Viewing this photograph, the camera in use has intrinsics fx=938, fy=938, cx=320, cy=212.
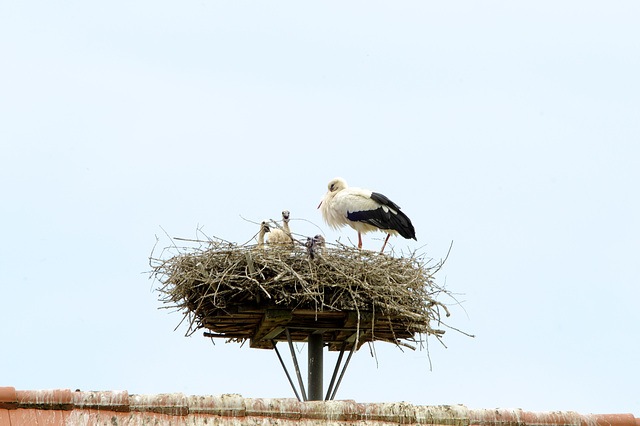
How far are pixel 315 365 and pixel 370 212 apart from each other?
2613 mm

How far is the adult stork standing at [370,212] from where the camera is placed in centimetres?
1089

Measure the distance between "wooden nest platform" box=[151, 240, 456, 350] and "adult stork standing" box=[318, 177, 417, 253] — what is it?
75.7 inches

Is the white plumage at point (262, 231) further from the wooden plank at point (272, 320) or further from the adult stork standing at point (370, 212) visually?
the wooden plank at point (272, 320)

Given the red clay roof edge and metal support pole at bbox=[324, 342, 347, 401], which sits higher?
metal support pole at bbox=[324, 342, 347, 401]

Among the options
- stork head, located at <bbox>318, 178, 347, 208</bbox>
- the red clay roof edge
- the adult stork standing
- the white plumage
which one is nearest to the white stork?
the white plumage

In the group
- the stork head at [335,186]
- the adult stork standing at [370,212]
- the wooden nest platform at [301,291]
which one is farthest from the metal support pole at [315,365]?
the stork head at [335,186]

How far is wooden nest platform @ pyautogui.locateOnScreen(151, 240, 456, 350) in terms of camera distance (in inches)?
320

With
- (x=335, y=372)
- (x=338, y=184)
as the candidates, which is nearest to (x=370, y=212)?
(x=338, y=184)

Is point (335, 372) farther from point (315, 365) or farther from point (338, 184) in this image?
point (338, 184)

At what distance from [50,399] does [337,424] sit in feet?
5.84

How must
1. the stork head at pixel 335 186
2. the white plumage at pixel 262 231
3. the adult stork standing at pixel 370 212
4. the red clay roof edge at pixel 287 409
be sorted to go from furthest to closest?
the stork head at pixel 335 186, the adult stork standing at pixel 370 212, the white plumage at pixel 262 231, the red clay roof edge at pixel 287 409

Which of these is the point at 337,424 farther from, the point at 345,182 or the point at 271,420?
the point at 345,182

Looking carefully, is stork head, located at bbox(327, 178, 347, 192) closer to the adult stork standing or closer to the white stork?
the adult stork standing

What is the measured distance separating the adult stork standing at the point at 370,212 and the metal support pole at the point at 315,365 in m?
2.09
